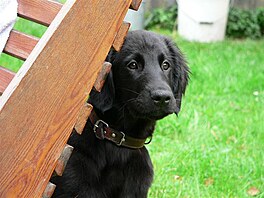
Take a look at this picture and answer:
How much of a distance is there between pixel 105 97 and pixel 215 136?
2.04 meters

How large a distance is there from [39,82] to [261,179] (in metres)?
2.15

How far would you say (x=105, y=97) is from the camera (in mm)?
3131

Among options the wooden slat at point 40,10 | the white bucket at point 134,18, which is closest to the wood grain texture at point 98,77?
the wooden slat at point 40,10

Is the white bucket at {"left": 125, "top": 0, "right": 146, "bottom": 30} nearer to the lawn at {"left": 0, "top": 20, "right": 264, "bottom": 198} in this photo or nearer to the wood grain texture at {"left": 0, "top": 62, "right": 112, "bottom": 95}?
the lawn at {"left": 0, "top": 20, "right": 264, "bottom": 198}

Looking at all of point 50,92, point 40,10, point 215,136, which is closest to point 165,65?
point 40,10

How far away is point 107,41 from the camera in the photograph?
264 cm

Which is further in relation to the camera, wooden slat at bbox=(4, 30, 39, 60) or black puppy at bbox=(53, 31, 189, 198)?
black puppy at bbox=(53, 31, 189, 198)

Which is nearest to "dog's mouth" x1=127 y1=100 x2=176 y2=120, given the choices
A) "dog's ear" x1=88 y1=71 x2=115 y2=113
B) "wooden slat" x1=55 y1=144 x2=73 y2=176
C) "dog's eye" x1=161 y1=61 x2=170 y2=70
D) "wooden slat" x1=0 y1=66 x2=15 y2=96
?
"dog's ear" x1=88 y1=71 x2=115 y2=113

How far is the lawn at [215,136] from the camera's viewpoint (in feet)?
13.3

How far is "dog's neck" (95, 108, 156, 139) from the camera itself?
126 inches

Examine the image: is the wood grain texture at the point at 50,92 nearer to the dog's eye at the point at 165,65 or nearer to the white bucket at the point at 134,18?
the dog's eye at the point at 165,65

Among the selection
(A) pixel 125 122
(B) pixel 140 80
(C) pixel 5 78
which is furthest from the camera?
(A) pixel 125 122

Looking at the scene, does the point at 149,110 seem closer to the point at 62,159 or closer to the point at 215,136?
the point at 62,159

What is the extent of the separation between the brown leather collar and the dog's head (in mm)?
78
